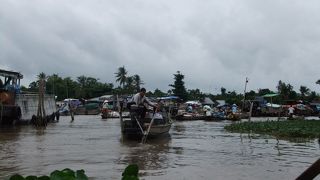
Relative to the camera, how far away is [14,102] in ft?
87.8

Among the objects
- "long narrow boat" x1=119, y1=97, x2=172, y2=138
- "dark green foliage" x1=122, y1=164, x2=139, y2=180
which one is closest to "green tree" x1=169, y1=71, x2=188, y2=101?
"long narrow boat" x1=119, y1=97, x2=172, y2=138

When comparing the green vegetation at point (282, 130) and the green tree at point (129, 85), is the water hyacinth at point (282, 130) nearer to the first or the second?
the green vegetation at point (282, 130)

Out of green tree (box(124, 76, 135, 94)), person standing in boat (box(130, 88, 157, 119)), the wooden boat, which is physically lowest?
the wooden boat

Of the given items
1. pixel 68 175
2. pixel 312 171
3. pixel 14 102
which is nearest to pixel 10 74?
pixel 14 102

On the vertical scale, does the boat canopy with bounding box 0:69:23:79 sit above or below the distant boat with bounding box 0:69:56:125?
above

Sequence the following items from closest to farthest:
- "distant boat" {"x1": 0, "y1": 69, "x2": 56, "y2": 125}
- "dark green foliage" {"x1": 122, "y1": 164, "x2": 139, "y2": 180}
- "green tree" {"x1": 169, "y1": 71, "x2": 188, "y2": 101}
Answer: "dark green foliage" {"x1": 122, "y1": 164, "x2": 139, "y2": 180} < "distant boat" {"x1": 0, "y1": 69, "x2": 56, "y2": 125} < "green tree" {"x1": 169, "y1": 71, "x2": 188, "y2": 101}

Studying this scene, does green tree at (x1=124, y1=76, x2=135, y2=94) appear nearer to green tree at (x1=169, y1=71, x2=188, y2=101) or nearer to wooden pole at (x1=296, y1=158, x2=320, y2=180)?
green tree at (x1=169, y1=71, x2=188, y2=101)

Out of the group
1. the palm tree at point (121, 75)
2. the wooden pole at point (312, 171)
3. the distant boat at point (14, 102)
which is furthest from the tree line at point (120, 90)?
the wooden pole at point (312, 171)

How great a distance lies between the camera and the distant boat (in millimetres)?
25688

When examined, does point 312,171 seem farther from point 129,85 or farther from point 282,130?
point 129,85

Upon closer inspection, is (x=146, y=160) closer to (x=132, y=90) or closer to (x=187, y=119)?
(x=187, y=119)

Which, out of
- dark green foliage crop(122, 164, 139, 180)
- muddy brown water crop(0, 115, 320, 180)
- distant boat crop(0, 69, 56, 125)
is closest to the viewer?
dark green foliage crop(122, 164, 139, 180)

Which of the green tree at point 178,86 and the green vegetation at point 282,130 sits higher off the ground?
the green tree at point 178,86

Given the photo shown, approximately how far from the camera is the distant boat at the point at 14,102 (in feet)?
84.3
